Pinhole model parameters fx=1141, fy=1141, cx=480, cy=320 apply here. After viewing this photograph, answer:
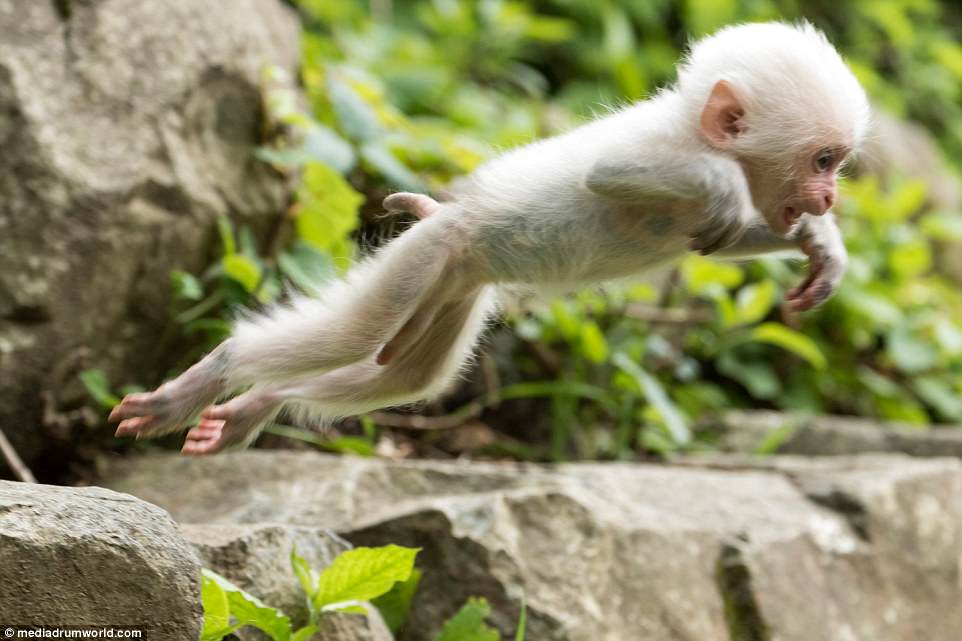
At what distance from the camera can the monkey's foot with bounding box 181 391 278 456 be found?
324cm

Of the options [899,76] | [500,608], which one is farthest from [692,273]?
[899,76]

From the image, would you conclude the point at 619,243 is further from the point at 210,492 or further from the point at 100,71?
the point at 100,71

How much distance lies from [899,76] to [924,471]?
8276 millimetres

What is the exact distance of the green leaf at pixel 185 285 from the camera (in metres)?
4.43

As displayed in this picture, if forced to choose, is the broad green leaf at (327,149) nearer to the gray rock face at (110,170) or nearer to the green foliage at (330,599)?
the gray rock face at (110,170)

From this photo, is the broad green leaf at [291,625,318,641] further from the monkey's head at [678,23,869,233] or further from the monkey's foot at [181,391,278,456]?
the monkey's head at [678,23,869,233]

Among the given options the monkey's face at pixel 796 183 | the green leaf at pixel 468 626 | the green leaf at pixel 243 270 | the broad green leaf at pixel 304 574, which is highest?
the monkey's face at pixel 796 183

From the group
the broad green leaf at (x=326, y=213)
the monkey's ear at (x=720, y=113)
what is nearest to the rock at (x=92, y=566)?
the monkey's ear at (x=720, y=113)

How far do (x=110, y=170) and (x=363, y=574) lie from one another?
6.71ft

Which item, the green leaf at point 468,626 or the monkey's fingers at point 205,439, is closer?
the monkey's fingers at point 205,439

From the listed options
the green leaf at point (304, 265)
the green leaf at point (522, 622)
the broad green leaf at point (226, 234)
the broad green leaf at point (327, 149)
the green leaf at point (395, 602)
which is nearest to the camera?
the green leaf at point (522, 622)

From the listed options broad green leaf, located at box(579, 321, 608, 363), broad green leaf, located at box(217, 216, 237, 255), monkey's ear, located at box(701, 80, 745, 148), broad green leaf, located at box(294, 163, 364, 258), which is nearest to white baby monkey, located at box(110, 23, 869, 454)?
monkey's ear, located at box(701, 80, 745, 148)

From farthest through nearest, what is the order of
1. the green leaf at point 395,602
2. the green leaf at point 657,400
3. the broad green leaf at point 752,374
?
the broad green leaf at point 752,374 < the green leaf at point 657,400 < the green leaf at point 395,602

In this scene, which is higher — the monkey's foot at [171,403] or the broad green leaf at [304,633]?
the monkey's foot at [171,403]
